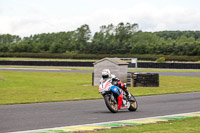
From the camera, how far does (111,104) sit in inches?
470

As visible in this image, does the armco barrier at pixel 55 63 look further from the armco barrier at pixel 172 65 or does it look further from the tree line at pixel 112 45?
the tree line at pixel 112 45

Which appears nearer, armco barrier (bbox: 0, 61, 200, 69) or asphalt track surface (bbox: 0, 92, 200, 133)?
asphalt track surface (bbox: 0, 92, 200, 133)

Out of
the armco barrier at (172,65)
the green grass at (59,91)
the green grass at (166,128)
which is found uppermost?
the green grass at (166,128)

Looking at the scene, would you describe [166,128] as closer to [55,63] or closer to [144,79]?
[144,79]

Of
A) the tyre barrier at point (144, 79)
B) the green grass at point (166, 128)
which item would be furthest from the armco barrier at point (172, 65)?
the green grass at point (166, 128)

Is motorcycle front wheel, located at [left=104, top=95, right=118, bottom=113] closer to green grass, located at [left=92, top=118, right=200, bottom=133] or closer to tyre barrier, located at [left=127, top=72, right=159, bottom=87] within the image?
green grass, located at [left=92, top=118, right=200, bottom=133]

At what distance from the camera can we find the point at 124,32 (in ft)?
538

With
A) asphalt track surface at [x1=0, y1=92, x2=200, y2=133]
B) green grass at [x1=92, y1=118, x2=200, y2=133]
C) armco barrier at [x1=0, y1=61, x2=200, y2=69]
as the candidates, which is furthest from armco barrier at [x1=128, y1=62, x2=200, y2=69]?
green grass at [x1=92, y1=118, x2=200, y2=133]

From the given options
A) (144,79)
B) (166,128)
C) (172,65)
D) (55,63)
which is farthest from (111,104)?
(55,63)

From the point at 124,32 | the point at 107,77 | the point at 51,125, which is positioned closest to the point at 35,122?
the point at 51,125

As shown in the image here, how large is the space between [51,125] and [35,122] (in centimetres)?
67

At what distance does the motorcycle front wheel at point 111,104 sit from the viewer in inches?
461

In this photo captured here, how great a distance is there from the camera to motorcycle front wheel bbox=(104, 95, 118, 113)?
38.4 ft

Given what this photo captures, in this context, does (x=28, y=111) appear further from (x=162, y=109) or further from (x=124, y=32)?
(x=124, y=32)
